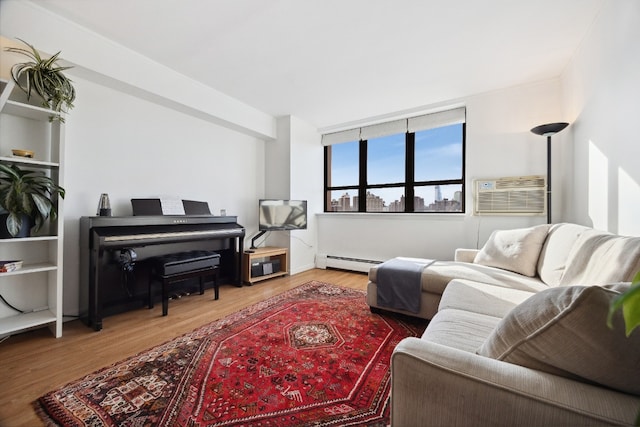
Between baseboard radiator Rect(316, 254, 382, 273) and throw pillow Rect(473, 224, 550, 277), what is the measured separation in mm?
1791

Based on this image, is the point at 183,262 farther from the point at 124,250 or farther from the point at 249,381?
the point at 249,381

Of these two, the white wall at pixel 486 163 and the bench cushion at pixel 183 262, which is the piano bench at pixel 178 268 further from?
the white wall at pixel 486 163

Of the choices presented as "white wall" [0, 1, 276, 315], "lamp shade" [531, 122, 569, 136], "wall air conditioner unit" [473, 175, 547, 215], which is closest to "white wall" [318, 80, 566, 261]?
"wall air conditioner unit" [473, 175, 547, 215]

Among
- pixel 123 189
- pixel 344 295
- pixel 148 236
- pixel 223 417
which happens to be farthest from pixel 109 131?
pixel 344 295

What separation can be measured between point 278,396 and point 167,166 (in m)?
2.76

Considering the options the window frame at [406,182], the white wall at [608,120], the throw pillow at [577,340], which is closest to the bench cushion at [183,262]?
the window frame at [406,182]

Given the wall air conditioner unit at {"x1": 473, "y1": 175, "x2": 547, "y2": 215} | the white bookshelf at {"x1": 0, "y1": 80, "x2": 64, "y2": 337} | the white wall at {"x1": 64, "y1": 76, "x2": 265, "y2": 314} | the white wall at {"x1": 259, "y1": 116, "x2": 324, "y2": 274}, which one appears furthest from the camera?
the white wall at {"x1": 259, "y1": 116, "x2": 324, "y2": 274}

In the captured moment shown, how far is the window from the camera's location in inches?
147

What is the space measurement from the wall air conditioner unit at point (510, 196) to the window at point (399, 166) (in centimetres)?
36

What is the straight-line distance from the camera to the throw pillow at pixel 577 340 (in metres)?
0.60

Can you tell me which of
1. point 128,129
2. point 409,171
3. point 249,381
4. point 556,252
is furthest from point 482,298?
point 128,129

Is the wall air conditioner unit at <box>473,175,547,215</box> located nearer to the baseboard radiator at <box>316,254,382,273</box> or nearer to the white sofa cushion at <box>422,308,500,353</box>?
the baseboard radiator at <box>316,254,382,273</box>

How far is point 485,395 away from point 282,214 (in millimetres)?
3387

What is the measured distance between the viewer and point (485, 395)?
672 millimetres
